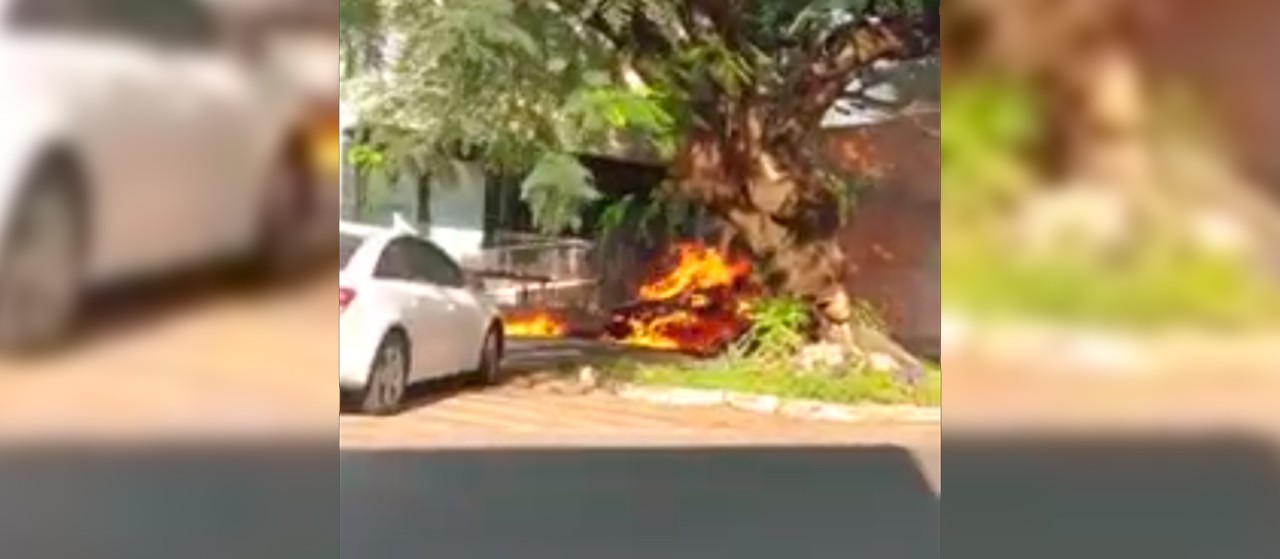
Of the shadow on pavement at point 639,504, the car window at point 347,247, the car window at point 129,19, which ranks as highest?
the car window at point 129,19

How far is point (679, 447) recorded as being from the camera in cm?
470

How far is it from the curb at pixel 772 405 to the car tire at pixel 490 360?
297 millimetres

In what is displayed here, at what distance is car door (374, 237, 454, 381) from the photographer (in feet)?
14.0

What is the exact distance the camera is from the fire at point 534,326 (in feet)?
15.2

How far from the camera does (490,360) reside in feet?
15.3

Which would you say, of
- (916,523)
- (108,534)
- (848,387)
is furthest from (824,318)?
(108,534)

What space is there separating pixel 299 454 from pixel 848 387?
1.99 metres

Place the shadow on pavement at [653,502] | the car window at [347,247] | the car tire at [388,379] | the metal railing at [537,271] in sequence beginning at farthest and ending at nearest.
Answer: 1. the metal railing at [537,271]
2. the car tire at [388,379]
3. the car window at [347,247]
4. the shadow on pavement at [653,502]

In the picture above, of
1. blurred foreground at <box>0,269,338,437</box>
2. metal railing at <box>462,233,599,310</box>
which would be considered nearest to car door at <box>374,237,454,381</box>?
metal railing at <box>462,233,599,310</box>

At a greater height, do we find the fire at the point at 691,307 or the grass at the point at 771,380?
the fire at the point at 691,307

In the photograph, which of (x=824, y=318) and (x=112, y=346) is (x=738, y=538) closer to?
(x=824, y=318)

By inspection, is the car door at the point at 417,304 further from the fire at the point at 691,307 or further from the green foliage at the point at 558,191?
the fire at the point at 691,307

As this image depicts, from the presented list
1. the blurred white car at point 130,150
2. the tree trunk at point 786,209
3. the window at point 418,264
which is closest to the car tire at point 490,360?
the window at point 418,264

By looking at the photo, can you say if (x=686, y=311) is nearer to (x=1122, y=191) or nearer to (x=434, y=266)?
(x=434, y=266)
